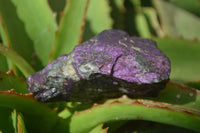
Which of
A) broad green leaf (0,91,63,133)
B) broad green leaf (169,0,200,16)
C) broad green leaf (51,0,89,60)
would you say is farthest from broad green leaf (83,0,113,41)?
broad green leaf (169,0,200,16)

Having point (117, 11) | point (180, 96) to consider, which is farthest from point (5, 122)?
point (117, 11)

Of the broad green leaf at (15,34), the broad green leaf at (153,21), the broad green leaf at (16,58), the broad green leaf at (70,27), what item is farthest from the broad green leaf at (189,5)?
the broad green leaf at (16,58)

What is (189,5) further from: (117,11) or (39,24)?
(39,24)

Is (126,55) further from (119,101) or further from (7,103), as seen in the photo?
(7,103)

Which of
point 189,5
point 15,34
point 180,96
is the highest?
point 15,34

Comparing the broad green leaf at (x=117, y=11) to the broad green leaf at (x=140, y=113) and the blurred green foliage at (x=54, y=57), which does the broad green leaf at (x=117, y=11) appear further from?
the broad green leaf at (x=140, y=113)

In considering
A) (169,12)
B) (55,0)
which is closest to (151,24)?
(169,12)

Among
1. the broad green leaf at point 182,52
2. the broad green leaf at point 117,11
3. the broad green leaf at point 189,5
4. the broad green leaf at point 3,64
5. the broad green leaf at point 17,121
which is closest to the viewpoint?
the broad green leaf at point 17,121
